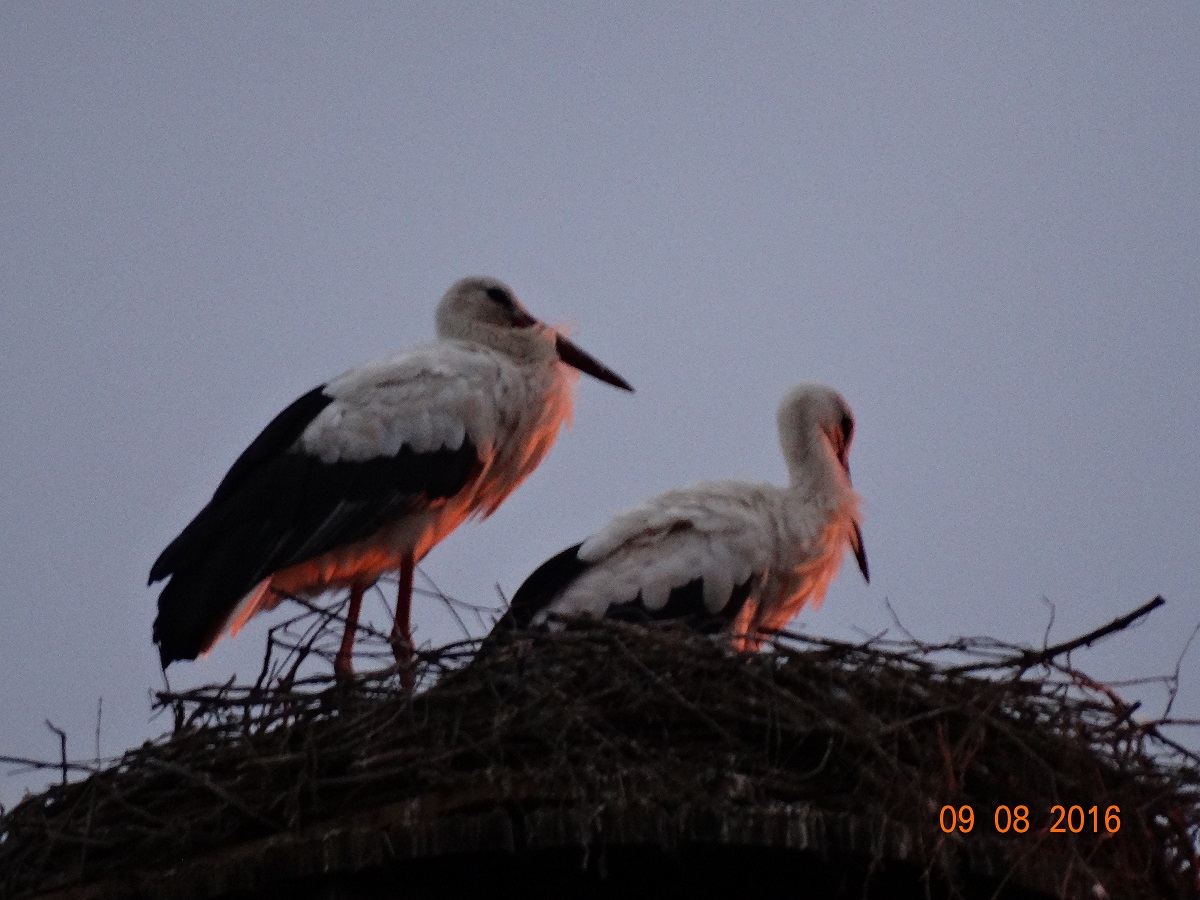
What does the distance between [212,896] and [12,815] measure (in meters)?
0.88

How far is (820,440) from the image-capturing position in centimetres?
729

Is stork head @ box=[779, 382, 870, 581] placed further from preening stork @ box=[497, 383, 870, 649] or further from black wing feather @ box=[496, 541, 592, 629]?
black wing feather @ box=[496, 541, 592, 629]

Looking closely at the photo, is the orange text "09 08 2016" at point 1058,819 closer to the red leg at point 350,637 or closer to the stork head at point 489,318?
the red leg at point 350,637

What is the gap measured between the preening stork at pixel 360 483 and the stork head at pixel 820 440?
835 millimetres

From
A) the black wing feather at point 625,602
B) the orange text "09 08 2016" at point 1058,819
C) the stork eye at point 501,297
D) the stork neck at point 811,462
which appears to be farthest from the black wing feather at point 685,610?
the orange text "09 08 2016" at point 1058,819

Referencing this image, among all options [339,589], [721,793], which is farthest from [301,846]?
[339,589]

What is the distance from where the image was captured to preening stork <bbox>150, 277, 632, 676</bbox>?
620cm

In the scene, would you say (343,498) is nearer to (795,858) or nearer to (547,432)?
(547,432)

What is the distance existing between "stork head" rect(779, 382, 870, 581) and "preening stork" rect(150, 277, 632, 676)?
835mm

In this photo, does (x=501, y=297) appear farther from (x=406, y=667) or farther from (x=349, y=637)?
(x=406, y=667)

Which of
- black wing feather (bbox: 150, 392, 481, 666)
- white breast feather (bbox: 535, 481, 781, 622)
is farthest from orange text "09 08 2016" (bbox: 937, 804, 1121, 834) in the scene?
black wing feather (bbox: 150, 392, 481, 666)

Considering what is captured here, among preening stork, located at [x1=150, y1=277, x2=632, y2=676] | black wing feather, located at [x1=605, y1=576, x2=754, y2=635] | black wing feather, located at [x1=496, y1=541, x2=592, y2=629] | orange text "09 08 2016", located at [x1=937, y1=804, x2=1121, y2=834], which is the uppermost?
preening stork, located at [x1=150, y1=277, x2=632, y2=676]

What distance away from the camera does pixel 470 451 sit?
6.65 meters

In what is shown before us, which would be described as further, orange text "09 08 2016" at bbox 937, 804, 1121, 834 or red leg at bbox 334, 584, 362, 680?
red leg at bbox 334, 584, 362, 680
